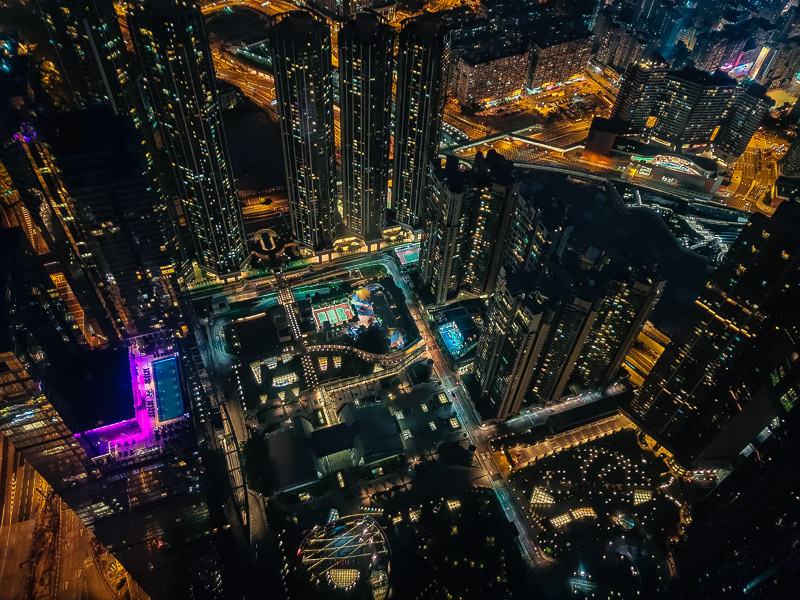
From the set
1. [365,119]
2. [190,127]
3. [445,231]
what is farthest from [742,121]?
[190,127]

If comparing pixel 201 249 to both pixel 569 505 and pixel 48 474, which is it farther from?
pixel 569 505

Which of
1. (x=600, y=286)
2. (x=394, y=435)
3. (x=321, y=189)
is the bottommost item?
(x=394, y=435)

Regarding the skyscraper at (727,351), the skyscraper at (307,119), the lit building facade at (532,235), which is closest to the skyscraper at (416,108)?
the skyscraper at (307,119)

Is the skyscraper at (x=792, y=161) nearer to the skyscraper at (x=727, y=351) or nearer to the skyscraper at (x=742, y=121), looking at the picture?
the skyscraper at (x=742, y=121)

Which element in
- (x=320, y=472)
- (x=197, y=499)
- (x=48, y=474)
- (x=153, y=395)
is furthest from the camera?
(x=320, y=472)

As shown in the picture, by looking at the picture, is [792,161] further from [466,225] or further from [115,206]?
[115,206]

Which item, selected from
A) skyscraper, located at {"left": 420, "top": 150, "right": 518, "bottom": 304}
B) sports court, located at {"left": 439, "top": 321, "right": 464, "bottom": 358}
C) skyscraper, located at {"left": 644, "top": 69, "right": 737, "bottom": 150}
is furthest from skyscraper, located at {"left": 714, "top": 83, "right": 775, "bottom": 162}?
sports court, located at {"left": 439, "top": 321, "right": 464, "bottom": 358}

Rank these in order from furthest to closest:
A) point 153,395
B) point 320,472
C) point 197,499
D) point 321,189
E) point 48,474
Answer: point 321,189, point 320,472, point 153,395, point 197,499, point 48,474

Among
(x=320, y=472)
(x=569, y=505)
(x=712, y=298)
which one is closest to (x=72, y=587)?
(x=320, y=472)
